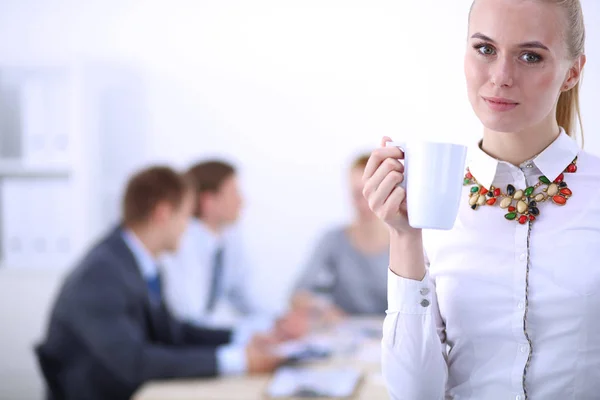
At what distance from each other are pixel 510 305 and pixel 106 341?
1541 mm

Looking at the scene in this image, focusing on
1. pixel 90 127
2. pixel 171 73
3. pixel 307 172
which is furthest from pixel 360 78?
pixel 90 127

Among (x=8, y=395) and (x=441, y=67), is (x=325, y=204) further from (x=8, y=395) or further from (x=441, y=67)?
(x=441, y=67)

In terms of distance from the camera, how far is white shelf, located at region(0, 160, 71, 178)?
133 inches

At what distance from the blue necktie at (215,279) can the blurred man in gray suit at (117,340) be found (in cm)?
107

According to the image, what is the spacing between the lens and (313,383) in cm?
202

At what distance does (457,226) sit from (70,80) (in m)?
2.78

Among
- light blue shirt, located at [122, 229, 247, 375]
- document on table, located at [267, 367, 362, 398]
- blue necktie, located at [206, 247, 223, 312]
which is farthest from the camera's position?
blue necktie, located at [206, 247, 223, 312]

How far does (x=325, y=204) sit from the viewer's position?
4.13 metres

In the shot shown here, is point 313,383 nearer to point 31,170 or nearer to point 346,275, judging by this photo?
point 346,275

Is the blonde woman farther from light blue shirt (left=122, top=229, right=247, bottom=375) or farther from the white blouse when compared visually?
light blue shirt (left=122, top=229, right=247, bottom=375)

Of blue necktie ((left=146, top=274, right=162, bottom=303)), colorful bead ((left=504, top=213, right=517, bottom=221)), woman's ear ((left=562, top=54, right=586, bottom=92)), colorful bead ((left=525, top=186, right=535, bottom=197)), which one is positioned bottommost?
blue necktie ((left=146, top=274, right=162, bottom=303))

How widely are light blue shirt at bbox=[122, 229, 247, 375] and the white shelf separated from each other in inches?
42.1

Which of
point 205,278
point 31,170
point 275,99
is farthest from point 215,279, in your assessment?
point 275,99

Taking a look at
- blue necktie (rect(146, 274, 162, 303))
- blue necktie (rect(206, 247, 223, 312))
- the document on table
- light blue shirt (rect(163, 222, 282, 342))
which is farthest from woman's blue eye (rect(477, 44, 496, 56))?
blue necktie (rect(206, 247, 223, 312))
